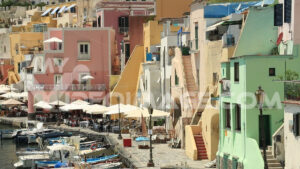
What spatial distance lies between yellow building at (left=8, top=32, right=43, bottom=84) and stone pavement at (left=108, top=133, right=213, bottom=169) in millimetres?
49737

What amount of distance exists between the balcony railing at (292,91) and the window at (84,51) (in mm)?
51107

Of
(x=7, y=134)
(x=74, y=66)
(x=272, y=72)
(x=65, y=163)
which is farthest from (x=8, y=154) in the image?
(x=272, y=72)

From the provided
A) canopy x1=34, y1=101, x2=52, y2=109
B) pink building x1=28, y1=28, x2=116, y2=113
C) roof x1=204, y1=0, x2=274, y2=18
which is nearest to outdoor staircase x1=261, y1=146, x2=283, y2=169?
roof x1=204, y1=0, x2=274, y2=18

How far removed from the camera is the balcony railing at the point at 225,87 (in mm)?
34594

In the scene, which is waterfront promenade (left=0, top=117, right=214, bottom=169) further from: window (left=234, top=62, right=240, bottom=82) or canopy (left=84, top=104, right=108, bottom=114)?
canopy (left=84, top=104, right=108, bottom=114)

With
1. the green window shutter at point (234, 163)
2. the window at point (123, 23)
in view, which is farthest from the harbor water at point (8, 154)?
the green window shutter at point (234, 163)

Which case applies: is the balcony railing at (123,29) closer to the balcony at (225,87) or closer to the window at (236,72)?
the balcony at (225,87)

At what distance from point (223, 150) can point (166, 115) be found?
56.1 ft

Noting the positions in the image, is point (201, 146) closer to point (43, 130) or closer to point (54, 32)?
point (43, 130)

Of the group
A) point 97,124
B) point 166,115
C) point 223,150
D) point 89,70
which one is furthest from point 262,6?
point 89,70

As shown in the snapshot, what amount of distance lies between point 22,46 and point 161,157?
6026cm

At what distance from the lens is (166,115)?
51719 millimetres

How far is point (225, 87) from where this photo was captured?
35.1 meters

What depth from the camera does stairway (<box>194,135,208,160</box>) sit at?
132ft
